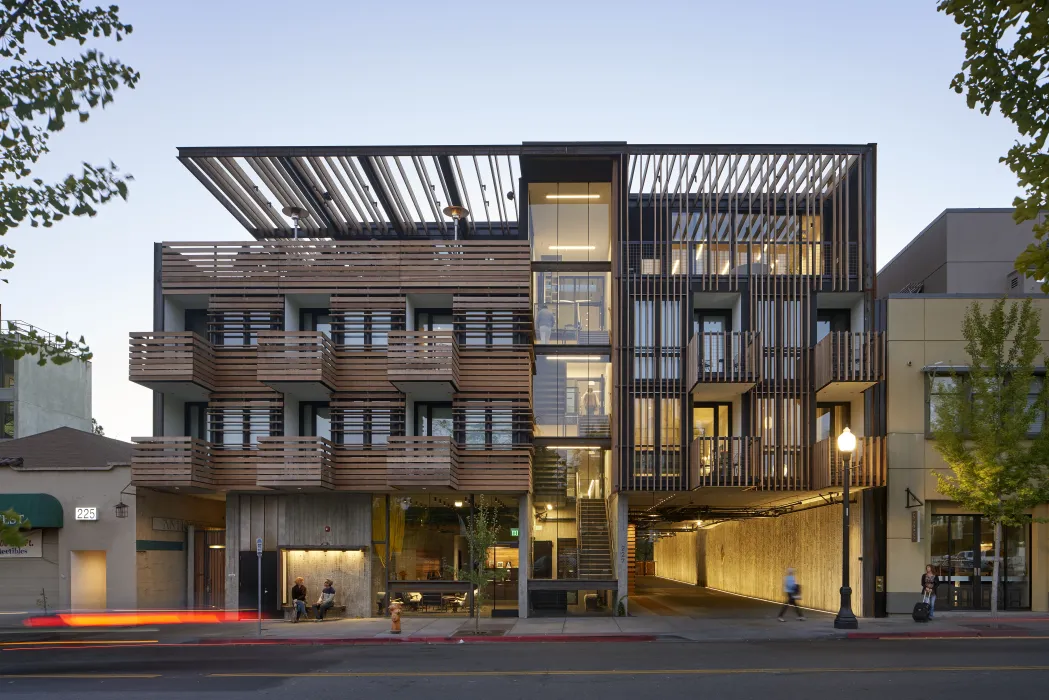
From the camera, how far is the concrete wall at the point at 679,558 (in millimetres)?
54469

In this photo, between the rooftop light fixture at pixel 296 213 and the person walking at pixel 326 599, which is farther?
the rooftop light fixture at pixel 296 213

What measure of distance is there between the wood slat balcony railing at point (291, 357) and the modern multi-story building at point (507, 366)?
62 millimetres

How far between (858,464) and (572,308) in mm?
9350

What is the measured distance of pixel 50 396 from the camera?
52.1m

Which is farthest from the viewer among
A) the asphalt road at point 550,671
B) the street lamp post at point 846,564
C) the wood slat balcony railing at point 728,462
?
the wood slat balcony railing at point 728,462

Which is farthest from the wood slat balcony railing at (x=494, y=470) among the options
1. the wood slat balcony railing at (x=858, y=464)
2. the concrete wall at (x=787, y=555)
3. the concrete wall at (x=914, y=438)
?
the concrete wall at (x=914, y=438)

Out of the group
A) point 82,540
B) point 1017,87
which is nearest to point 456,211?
point 82,540

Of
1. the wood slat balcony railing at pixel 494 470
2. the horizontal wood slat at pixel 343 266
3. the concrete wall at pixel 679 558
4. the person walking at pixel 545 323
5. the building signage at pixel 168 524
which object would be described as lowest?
the concrete wall at pixel 679 558

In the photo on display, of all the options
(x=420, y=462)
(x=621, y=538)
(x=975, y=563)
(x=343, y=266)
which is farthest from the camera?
(x=343, y=266)

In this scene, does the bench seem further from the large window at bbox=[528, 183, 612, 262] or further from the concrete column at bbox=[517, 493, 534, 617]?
the large window at bbox=[528, 183, 612, 262]

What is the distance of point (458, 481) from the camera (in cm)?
2747

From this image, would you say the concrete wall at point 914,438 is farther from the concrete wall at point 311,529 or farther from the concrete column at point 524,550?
the concrete wall at point 311,529

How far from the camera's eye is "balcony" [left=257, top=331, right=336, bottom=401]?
1045 inches

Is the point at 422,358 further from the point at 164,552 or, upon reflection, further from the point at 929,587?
the point at 929,587
